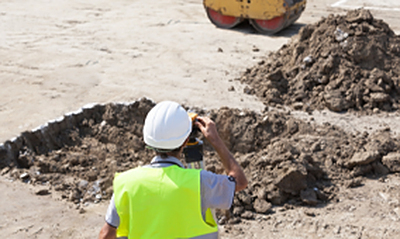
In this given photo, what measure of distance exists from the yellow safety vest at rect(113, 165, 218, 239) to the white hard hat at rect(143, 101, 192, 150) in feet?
0.53

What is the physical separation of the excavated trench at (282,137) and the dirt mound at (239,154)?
0.01m

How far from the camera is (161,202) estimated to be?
2289mm

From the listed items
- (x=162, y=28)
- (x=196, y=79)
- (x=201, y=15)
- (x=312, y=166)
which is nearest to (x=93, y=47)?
(x=162, y=28)

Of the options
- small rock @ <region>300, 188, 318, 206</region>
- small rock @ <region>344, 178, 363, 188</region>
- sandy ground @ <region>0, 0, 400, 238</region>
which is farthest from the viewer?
small rock @ <region>344, 178, 363, 188</region>

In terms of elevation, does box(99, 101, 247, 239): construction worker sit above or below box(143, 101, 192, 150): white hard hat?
below

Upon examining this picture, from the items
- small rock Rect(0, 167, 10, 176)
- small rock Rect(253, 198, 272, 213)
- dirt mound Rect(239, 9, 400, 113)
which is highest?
dirt mound Rect(239, 9, 400, 113)

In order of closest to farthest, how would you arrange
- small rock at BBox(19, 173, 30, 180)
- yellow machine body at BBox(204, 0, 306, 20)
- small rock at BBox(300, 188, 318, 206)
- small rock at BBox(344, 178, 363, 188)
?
small rock at BBox(300, 188, 318, 206) < small rock at BBox(344, 178, 363, 188) < small rock at BBox(19, 173, 30, 180) < yellow machine body at BBox(204, 0, 306, 20)

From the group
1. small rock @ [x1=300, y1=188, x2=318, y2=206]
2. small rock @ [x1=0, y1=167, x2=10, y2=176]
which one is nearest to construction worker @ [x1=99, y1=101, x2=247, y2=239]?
small rock @ [x1=300, y1=188, x2=318, y2=206]

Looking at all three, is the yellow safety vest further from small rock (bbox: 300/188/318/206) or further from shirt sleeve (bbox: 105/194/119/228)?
small rock (bbox: 300/188/318/206)

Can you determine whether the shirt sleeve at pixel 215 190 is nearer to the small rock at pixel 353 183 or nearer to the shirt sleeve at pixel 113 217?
the shirt sleeve at pixel 113 217

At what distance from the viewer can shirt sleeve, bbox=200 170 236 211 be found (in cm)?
236

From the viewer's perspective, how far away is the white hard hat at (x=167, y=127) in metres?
2.42

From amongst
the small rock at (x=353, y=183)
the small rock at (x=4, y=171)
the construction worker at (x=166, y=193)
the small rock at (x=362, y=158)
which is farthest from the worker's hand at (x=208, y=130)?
the small rock at (x=4, y=171)

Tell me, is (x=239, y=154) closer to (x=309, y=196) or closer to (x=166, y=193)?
(x=309, y=196)
